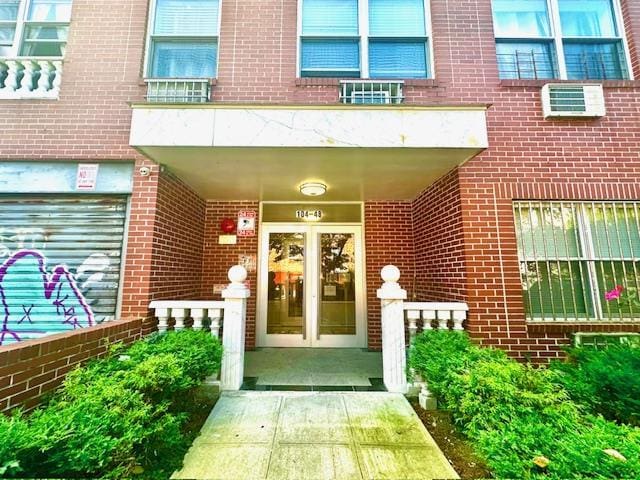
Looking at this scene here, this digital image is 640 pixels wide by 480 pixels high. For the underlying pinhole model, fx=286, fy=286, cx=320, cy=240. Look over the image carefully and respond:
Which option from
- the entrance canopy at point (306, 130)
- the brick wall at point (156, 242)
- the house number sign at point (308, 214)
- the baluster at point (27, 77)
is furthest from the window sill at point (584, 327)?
the baluster at point (27, 77)

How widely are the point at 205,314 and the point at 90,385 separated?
1.70 metres

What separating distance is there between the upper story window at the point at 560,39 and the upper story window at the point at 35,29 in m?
6.50

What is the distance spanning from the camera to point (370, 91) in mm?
4129

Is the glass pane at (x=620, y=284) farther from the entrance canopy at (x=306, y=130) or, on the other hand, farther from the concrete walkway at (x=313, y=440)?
the concrete walkway at (x=313, y=440)

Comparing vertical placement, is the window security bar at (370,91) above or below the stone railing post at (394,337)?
above

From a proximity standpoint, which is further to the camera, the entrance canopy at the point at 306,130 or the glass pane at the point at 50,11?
the glass pane at the point at 50,11

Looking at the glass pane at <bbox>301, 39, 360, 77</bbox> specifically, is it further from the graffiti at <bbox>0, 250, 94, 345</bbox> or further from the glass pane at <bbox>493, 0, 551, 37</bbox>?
the graffiti at <bbox>0, 250, 94, 345</bbox>

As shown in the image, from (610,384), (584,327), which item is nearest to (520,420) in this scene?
(610,384)

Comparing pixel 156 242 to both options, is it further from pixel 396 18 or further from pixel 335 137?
pixel 396 18

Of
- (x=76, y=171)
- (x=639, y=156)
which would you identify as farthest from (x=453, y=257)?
(x=76, y=171)

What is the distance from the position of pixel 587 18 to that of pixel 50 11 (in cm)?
813

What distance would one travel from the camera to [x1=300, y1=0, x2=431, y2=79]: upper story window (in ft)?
14.4

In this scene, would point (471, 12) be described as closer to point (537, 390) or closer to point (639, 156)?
point (639, 156)

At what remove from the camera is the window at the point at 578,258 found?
3742mm
